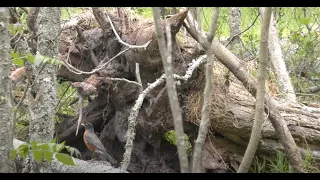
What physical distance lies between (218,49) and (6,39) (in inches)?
72.6

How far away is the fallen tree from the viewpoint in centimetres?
364

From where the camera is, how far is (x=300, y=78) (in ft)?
18.5

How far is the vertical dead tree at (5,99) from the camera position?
2002 mm

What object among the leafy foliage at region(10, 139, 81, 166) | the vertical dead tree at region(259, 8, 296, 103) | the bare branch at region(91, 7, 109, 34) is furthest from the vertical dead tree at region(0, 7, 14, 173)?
the vertical dead tree at region(259, 8, 296, 103)

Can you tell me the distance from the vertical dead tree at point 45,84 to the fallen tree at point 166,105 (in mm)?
689

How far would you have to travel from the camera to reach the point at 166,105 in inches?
146

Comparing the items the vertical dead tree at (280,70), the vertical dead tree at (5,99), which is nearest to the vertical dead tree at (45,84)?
the vertical dead tree at (5,99)

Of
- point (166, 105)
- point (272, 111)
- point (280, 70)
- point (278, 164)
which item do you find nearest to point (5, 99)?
point (166, 105)

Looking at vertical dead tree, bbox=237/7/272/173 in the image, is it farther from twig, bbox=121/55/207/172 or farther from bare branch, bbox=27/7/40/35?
bare branch, bbox=27/7/40/35

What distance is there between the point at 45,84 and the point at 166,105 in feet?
3.75
